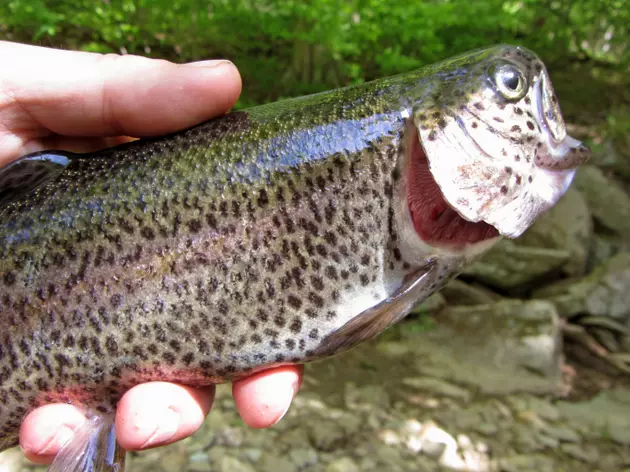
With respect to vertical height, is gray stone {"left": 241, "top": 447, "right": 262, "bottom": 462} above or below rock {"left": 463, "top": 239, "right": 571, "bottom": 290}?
below

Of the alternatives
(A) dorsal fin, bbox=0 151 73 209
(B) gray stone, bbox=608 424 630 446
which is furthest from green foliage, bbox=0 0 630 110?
→ (B) gray stone, bbox=608 424 630 446

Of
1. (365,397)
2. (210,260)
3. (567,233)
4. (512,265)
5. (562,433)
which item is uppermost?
(210,260)

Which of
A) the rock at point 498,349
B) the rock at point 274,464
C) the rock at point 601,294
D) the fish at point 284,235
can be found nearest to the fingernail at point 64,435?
the fish at point 284,235

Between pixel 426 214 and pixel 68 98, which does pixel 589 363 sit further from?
pixel 68 98

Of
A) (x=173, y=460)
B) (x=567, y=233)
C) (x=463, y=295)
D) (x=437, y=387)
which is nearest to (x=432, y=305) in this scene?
(x=463, y=295)

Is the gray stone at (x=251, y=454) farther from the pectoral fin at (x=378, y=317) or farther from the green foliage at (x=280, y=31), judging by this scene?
the green foliage at (x=280, y=31)

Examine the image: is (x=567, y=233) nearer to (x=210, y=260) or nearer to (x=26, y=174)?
(x=210, y=260)

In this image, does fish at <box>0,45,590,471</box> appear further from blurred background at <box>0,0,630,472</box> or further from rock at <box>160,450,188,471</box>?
blurred background at <box>0,0,630,472</box>
